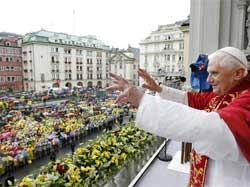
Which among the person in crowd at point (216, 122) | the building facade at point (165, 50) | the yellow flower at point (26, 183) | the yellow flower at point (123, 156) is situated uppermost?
the building facade at point (165, 50)

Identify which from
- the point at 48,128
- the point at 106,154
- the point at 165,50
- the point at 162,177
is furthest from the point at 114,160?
the point at 48,128

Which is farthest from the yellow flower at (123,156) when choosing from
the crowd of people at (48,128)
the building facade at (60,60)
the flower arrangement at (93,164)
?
the building facade at (60,60)

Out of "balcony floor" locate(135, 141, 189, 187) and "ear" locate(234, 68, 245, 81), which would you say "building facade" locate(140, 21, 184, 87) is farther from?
"ear" locate(234, 68, 245, 81)

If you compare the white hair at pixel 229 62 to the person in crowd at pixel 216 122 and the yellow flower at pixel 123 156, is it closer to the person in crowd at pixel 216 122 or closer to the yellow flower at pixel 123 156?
the person in crowd at pixel 216 122

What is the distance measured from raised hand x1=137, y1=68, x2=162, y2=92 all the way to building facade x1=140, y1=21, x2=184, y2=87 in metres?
2.30

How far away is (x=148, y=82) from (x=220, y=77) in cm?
Answer: 28

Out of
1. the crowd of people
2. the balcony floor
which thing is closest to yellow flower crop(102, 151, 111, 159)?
the balcony floor

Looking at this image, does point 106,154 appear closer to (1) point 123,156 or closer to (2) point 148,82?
(1) point 123,156

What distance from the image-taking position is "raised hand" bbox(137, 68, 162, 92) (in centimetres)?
76

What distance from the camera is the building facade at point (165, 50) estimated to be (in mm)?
3316

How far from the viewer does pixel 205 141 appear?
0.39 metres

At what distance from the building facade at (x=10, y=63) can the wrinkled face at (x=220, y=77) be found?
3729 mm

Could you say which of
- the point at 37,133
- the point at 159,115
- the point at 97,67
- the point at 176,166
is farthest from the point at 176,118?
the point at 37,133

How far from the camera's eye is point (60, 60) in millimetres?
4738
